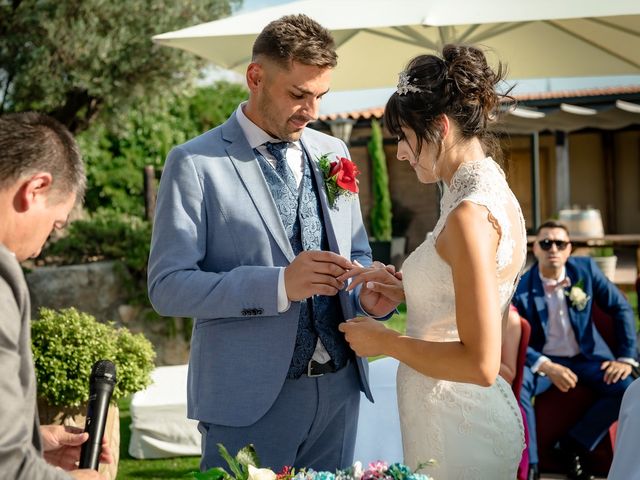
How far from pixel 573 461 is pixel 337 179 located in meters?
3.62

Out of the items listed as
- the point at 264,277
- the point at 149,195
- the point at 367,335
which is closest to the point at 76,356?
the point at 264,277

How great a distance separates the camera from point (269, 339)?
2.89 metres

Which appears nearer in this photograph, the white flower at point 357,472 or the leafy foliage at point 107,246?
the white flower at point 357,472

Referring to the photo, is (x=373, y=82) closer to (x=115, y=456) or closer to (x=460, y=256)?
(x=115, y=456)

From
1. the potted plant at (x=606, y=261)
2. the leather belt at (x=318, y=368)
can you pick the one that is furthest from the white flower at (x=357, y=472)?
the potted plant at (x=606, y=261)

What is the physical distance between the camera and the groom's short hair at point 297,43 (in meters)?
2.92

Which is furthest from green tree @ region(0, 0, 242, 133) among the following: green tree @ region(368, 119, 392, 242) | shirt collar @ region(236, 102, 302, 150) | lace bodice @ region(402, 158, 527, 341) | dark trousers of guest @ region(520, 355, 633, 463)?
green tree @ region(368, 119, 392, 242)

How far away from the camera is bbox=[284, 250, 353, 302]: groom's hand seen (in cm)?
269

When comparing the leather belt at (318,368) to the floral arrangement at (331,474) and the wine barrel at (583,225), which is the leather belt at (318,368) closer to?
the floral arrangement at (331,474)

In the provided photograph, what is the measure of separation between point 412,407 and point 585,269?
3.75 m

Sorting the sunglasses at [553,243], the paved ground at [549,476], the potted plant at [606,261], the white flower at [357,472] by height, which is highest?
the sunglasses at [553,243]

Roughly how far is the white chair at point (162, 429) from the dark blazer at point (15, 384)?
4.57m

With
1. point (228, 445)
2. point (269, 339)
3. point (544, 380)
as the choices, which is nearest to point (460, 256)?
point (269, 339)

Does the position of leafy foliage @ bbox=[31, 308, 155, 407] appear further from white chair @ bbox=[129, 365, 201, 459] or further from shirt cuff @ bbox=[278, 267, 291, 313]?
shirt cuff @ bbox=[278, 267, 291, 313]
